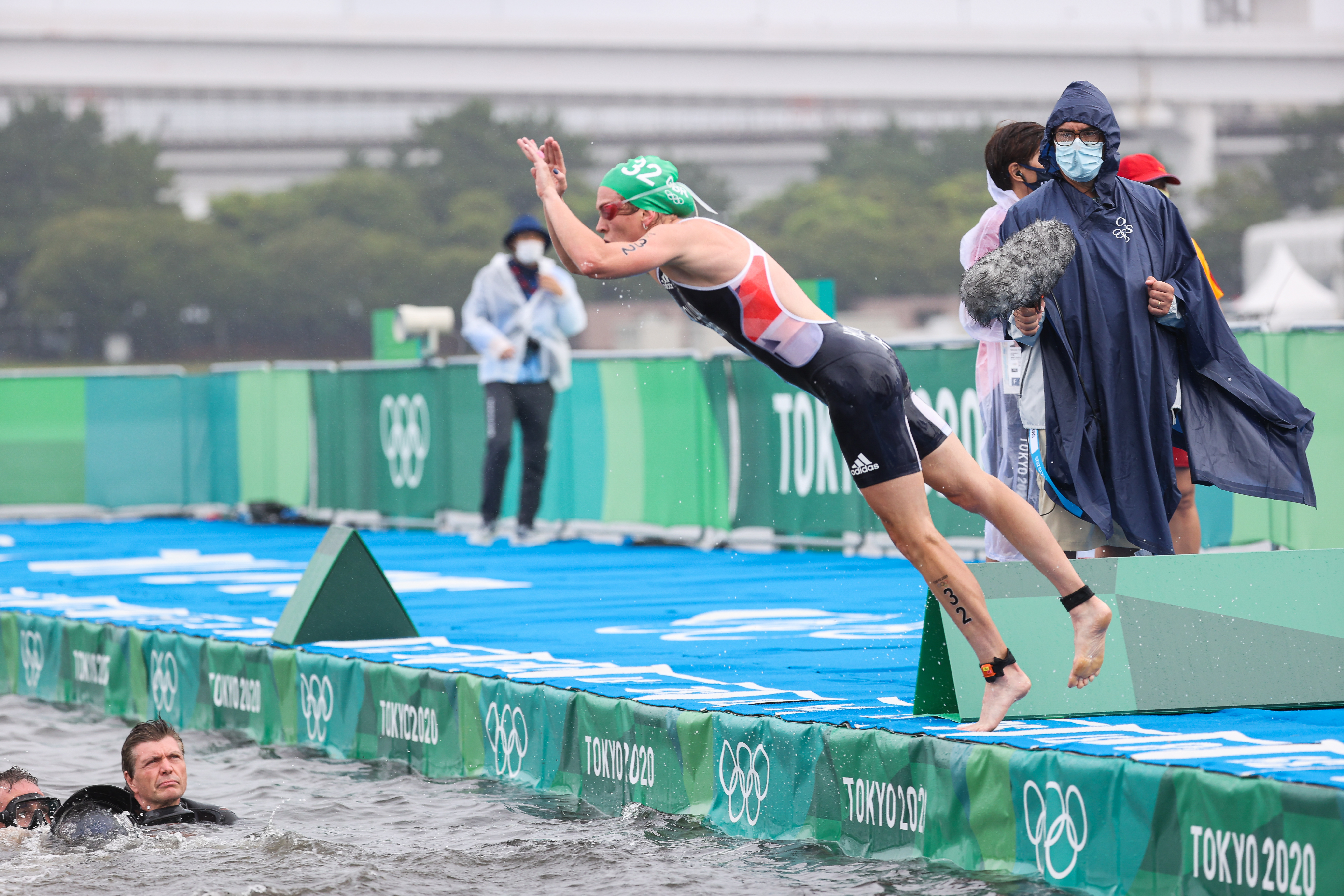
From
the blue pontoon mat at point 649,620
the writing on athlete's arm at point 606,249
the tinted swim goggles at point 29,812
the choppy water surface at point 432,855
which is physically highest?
the writing on athlete's arm at point 606,249

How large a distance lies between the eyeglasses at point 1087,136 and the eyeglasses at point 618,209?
1708 mm

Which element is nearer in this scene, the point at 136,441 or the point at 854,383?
the point at 854,383

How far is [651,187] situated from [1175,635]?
2.20 metres

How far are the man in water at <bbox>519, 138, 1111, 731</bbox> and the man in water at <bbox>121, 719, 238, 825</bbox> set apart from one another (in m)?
2.35

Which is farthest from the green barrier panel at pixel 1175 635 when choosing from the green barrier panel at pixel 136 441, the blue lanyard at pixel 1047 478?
the green barrier panel at pixel 136 441

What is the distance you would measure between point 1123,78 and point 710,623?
2931 inches

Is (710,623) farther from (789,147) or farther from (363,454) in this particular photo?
(789,147)

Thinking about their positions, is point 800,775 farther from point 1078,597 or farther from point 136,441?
point 136,441

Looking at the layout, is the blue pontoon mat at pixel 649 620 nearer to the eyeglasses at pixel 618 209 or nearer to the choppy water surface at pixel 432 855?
the choppy water surface at pixel 432 855

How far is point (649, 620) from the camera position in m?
9.28

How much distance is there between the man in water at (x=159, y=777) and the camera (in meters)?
6.52

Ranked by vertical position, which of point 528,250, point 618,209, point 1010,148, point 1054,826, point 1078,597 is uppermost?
point 528,250

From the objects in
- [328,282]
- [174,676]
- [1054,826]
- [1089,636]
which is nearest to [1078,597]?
[1089,636]

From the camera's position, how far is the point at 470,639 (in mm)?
8695
